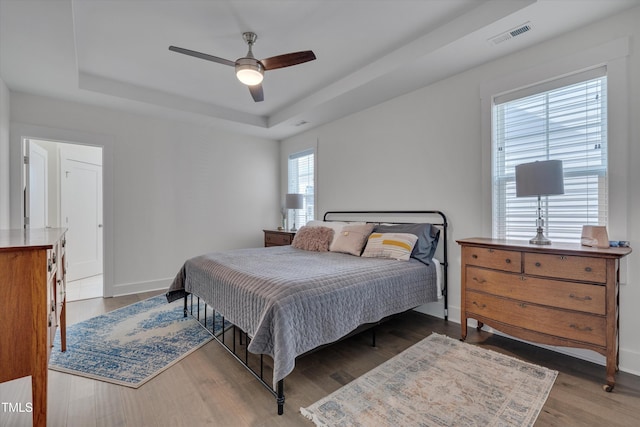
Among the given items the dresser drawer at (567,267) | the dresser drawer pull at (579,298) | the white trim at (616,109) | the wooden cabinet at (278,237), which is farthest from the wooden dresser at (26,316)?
the white trim at (616,109)

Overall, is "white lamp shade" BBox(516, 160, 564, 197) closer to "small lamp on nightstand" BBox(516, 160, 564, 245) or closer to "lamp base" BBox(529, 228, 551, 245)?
"small lamp on nightstand" BBox(516, 160, 564, 245)

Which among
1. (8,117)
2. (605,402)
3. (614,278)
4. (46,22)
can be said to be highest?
(46,22)

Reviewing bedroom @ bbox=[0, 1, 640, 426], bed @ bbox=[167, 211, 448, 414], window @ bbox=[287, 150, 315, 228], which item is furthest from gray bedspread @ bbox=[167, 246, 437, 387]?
window @ bbox=[287, 150, 315, 228]

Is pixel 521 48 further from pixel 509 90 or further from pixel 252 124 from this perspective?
pixel 252 124

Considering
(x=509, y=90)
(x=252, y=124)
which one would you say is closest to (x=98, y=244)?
(x=252, y=124)

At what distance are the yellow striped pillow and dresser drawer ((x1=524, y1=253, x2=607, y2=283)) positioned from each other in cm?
93

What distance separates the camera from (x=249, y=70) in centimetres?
241

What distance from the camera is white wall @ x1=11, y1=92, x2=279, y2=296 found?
3.66 meters

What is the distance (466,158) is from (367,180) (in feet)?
4.36

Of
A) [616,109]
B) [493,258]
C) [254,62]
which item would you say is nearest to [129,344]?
[254,62]

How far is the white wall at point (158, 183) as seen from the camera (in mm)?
3660

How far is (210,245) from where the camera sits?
15.8 feet

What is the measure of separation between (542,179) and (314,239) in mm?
2237

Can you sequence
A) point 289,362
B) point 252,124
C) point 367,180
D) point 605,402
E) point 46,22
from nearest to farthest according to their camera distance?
point 289,362 → point 605,402 → point 46,22 → point 367,180 → point 252,124
